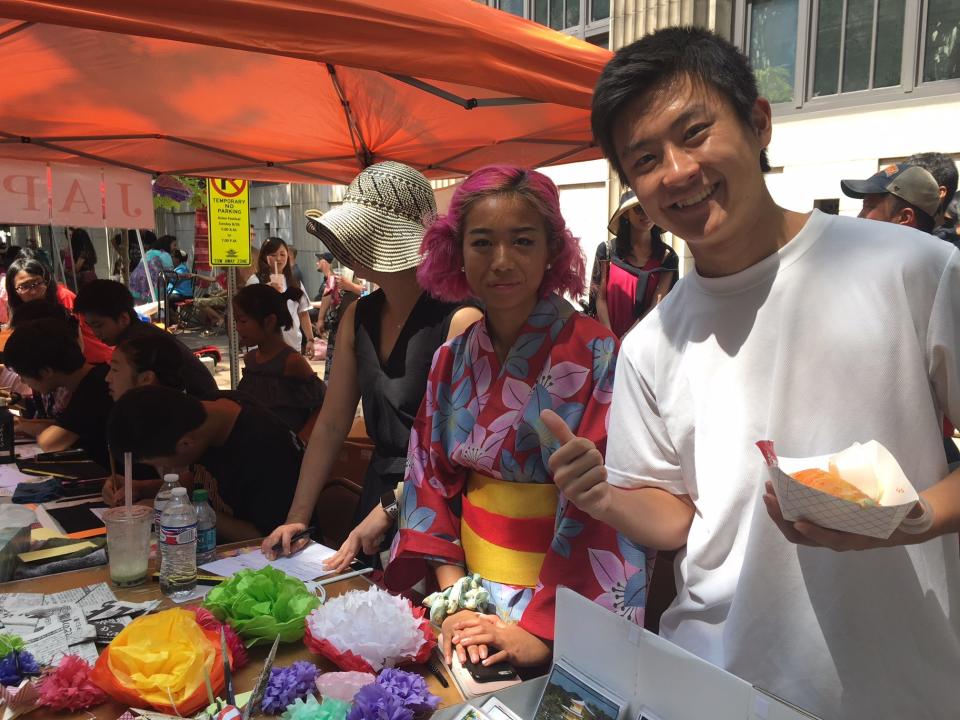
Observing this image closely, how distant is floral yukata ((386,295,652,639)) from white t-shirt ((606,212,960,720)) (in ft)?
1.12

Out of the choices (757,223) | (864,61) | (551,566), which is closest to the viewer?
(757,223)

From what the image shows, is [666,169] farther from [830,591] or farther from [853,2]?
Answer: [853,2]

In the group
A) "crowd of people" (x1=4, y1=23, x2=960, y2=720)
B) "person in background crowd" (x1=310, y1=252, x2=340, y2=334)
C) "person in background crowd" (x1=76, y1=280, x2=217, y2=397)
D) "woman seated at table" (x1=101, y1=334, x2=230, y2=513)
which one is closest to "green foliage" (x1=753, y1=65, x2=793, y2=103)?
"person in background crowd" (x1=310, y1=252, x2=340, y2=334)

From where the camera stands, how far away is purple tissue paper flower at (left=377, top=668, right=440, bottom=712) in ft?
3.98

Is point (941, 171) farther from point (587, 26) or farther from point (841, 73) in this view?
point (587, 26)

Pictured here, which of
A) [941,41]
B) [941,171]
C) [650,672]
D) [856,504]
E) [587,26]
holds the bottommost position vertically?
[650,672]

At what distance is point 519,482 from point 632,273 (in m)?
3.11

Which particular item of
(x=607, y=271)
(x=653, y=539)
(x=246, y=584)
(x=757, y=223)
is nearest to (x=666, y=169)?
(x=757, y=223)

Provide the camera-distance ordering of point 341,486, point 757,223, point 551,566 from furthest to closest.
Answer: point 341,486 → point 551,566 → point 757,223

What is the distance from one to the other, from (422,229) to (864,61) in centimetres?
583

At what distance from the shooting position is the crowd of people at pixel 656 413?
1.01 metres

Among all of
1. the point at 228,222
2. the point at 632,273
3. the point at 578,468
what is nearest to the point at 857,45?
the point at 632,273

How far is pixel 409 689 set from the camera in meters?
1.23

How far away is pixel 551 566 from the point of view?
4.94ft
